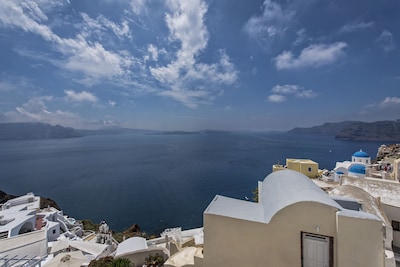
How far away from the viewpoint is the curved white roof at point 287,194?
18.9 feet

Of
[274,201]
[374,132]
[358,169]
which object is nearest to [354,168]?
[358,169]

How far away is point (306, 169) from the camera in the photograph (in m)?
24.9

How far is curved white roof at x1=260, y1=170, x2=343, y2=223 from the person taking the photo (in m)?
5.77

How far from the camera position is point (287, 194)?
6418 millimetres

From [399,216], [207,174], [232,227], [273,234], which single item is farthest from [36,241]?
[207,174]

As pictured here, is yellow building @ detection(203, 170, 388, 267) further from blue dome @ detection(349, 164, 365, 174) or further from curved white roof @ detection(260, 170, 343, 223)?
blue dome @ detection(349, 164, 365, 174)

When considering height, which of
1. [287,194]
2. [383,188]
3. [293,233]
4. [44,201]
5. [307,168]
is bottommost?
[44,201]

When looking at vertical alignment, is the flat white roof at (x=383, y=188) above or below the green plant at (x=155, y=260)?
above

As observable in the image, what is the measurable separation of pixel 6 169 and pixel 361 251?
95.0 metres

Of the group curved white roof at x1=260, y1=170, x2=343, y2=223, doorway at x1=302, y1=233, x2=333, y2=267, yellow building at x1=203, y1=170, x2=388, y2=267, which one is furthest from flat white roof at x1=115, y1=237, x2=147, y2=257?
doorway at x1=302, y1=233, x2=333, y2=267

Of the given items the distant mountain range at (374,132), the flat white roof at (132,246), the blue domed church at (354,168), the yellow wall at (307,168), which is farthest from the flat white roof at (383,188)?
the distant mountain range at (374,132)

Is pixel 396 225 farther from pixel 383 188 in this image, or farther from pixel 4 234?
pixel 4 234

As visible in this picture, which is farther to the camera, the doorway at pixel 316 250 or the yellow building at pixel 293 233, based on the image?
the doorway at pixel 316 250

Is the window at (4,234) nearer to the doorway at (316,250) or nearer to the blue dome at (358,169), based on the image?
the doorway at (316,250)
